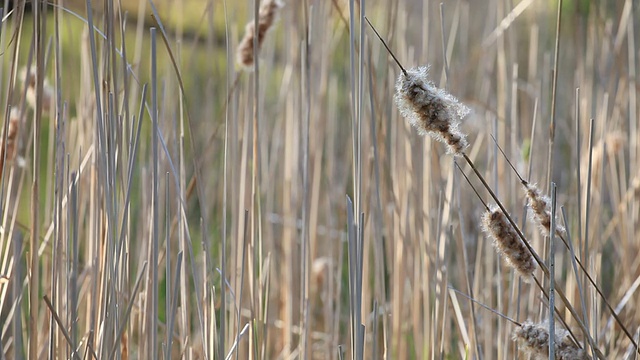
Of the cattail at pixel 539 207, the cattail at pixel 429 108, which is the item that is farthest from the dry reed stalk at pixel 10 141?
the cattail at pixel 539 207

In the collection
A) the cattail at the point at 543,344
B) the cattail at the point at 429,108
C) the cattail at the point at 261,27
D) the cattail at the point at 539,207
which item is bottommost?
the cattail at the point at 543,344

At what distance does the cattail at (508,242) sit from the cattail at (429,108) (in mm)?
85

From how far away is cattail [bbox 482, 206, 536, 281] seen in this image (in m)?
0.71

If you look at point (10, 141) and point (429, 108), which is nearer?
point (429, 108)

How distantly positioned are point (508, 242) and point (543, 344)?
5.0 inches

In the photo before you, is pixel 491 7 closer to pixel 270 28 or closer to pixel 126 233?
pixel 270 28

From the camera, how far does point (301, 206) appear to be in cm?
129

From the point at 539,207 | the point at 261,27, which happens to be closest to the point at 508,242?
the point at 539,207

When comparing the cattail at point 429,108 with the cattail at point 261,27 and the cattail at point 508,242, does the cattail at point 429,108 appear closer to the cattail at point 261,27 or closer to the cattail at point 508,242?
the cattail at point 508,242

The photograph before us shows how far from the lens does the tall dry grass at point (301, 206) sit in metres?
Result: 0.75

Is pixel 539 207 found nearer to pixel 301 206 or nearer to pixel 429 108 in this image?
pixel 429 108

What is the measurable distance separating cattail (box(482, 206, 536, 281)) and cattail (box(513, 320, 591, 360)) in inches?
3.0

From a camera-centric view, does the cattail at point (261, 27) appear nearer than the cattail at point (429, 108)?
No

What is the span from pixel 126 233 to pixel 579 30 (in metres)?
0.92
